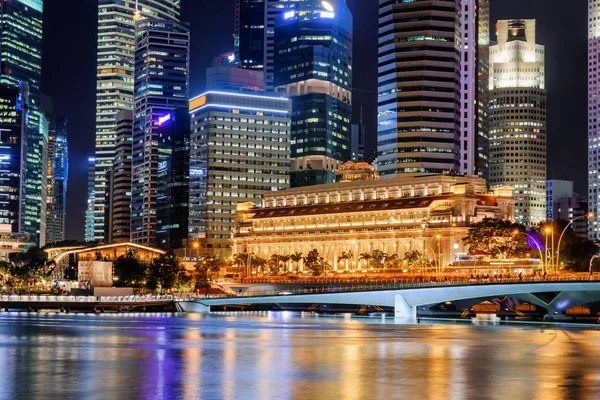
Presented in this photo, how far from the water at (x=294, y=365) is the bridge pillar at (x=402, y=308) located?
40794 mm

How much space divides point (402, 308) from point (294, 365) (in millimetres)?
88117

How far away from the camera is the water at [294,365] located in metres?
57.3

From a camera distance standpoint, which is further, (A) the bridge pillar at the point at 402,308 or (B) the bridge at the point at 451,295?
(A) the bridge pillar at the point at 402,308

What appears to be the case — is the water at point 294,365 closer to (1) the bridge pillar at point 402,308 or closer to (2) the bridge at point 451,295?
(2) the bridge at point 451,295

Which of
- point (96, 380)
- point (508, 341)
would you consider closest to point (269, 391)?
point (96, 380)

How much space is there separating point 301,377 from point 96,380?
1340cm

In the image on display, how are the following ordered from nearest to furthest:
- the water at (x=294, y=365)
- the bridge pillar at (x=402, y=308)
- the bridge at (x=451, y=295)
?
the water at (x=294, y=365), the bridge at (x=451, y=295), the bridge pillar at (x=402, y=308)

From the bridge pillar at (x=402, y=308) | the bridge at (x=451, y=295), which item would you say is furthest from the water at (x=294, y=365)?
the bridge pillar at (x=402, y=308)

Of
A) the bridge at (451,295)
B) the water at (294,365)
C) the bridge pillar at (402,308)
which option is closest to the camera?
the water at (294,365)

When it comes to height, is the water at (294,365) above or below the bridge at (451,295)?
below

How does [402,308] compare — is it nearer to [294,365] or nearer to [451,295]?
[451,295]

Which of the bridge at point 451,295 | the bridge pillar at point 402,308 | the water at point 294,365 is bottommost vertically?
the water at point 294,365

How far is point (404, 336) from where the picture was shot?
363 ft

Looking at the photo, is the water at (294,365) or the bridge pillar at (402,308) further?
the bridge pillar at (402,308)
